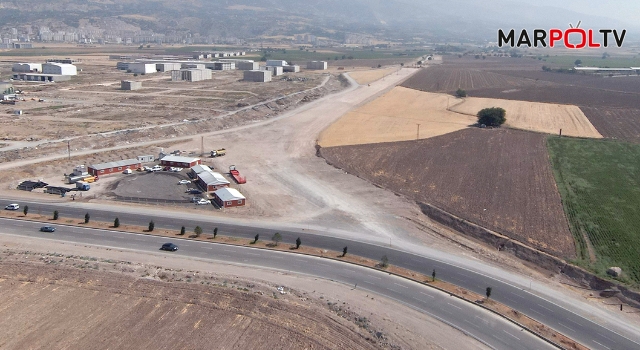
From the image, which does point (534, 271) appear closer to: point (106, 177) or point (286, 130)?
point (106, 177)

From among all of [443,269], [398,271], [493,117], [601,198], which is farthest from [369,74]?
[398,271]

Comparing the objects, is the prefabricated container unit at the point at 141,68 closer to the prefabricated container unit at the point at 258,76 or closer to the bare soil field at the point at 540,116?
the prefabricated container unit at the point at 258,76

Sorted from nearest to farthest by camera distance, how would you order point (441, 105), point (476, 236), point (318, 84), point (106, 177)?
point (476, 236), point (106, 177), point (441, 105), point (318, 84)

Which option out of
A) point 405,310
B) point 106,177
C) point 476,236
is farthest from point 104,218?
point 476,236

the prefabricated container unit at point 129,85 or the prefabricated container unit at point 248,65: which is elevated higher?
the prefabricated container unit at point 248,65

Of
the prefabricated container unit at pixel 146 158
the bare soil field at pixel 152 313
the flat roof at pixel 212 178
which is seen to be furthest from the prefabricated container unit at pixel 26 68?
the bare soil field at pixel 152 313
